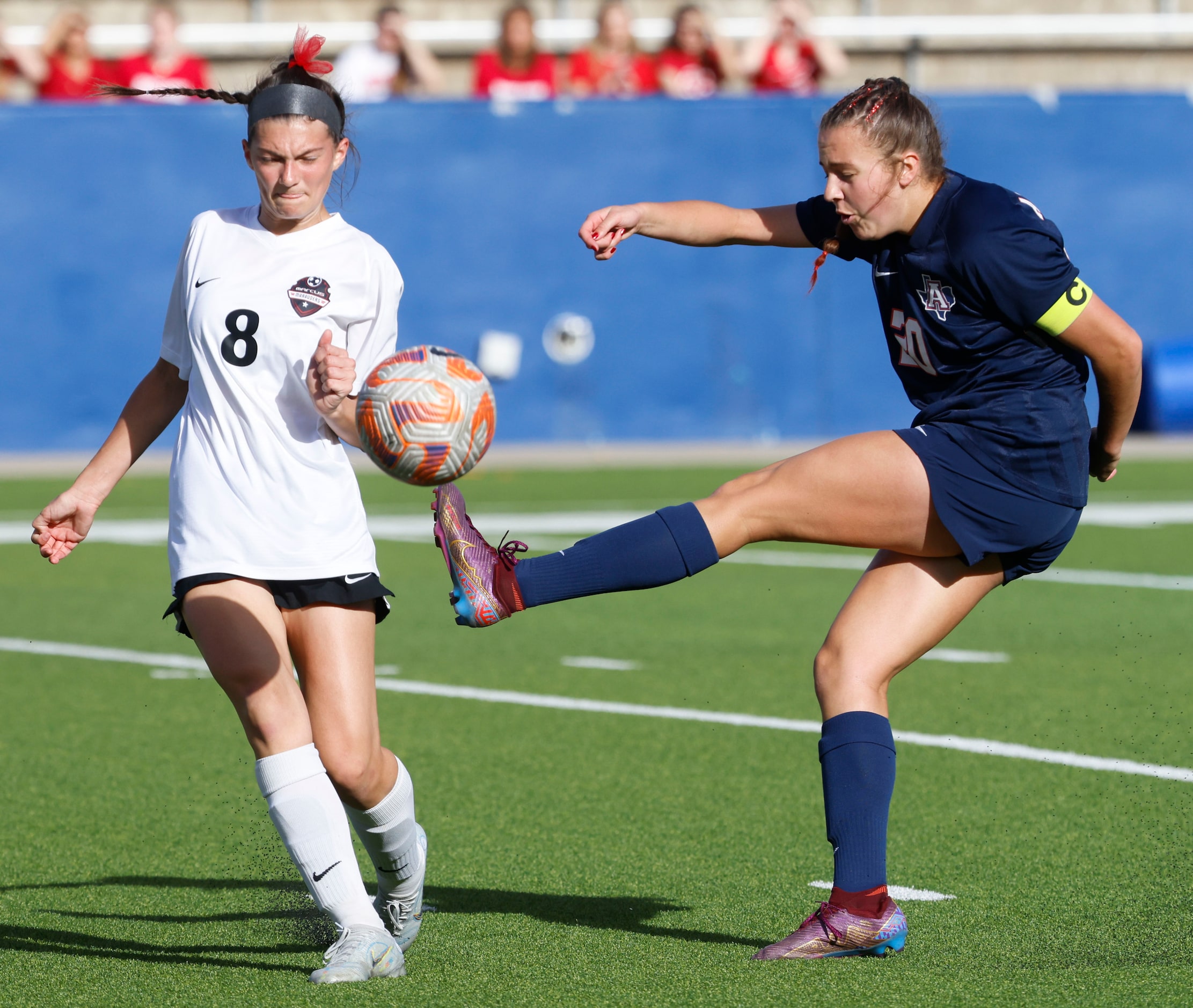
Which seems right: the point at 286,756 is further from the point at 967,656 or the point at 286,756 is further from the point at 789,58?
the point at 789,58

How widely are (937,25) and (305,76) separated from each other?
1900 centimetres

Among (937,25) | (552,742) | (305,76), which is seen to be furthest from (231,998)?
(937,25)

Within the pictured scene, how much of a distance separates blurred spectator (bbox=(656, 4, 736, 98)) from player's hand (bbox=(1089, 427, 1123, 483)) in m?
15.4

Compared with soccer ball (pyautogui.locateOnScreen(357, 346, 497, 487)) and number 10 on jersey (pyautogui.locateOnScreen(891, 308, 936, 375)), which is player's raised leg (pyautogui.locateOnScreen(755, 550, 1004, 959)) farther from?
soccer ball (pyautogui.locateOnScreen(357, 346, 497, 487))

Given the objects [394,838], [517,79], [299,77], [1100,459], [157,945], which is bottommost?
[157,945]

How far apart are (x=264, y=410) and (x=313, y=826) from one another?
0.96 m

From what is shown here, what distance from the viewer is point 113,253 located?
18.6 m

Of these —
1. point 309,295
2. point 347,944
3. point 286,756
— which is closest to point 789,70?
point 309,295

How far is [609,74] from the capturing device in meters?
19.5

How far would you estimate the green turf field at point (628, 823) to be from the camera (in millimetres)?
4184

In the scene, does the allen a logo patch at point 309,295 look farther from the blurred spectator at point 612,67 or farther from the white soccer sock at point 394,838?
the blurred spectator at point 612,67

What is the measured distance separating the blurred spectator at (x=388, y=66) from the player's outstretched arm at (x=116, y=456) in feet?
49.0

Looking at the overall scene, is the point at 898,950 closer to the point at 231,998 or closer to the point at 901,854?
the point at 901,854

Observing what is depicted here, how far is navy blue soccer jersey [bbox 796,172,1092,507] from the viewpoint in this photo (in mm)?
4102
